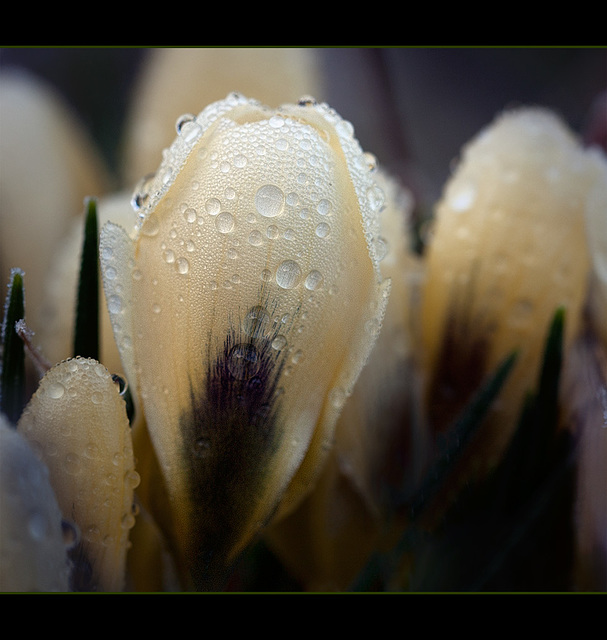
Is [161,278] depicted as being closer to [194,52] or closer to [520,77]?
[194,52]

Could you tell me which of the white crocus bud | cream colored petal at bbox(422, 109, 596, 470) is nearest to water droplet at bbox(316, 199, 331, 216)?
the white crocus bud

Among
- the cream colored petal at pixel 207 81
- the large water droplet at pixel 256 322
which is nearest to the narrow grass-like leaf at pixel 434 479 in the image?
the large water droplet at pixel 256 322

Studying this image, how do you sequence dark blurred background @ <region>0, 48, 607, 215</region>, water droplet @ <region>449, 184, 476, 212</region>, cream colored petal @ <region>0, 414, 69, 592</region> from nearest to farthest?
1. cream colored petal @ <region>0, 414, 69, 592</region>
2. water droplet @ <region>449, 184, 476, 212</region>
3. dark blurred background @ <region>0, 48, 607, 215</region>

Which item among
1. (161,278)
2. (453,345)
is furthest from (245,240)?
(453,345)

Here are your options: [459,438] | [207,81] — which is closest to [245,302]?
[459,438]

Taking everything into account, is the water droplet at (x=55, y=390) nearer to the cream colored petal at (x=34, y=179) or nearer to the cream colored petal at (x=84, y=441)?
the cream colored petal at (x=84, y=441)

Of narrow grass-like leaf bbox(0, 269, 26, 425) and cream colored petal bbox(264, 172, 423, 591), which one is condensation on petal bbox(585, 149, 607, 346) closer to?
cream colored petal bbox(264, 172, 423, 591)

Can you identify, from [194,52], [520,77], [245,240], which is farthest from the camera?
[520,77]
